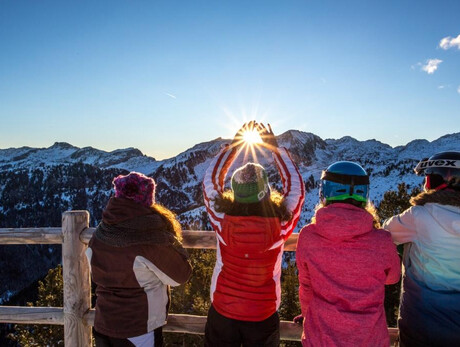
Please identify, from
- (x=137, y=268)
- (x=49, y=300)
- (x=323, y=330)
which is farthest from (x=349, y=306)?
(x=49, y=300)

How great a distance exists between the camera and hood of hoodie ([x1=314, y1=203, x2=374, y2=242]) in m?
2.12

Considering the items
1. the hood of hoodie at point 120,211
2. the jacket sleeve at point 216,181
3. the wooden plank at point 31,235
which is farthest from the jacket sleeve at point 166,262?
the wooden plank at point 31,235

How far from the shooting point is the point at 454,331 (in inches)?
90.1

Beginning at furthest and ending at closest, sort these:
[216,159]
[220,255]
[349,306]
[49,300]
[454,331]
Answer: [49,300], [216,159], [220,255], [454,331], [349,306]

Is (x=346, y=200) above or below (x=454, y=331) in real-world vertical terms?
above

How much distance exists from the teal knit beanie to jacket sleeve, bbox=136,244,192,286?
67cm

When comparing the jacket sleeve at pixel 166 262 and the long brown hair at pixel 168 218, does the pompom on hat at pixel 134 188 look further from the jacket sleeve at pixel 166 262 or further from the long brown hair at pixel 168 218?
the jacket sleeve at pixel 166 262

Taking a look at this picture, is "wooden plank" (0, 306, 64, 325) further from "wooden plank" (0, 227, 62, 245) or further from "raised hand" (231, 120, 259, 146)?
"raised hand" (231, 120, 259, 146)

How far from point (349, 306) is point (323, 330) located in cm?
23

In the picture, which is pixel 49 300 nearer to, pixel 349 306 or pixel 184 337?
pixel 184 337

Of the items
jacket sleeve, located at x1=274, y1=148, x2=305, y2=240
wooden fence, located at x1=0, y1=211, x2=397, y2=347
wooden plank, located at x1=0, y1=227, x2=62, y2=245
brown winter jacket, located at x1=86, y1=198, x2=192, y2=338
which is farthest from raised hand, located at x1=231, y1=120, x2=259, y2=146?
wooden plank, located at x1=0, y1=227, x2=62, y2=245

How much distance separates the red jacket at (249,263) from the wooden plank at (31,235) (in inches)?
75.2

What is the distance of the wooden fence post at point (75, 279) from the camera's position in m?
3.44

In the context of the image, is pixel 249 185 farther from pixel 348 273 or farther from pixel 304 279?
pixel 348 273
